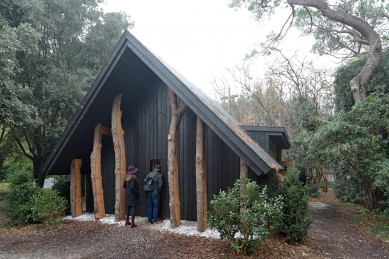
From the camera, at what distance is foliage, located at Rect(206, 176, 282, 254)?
201 inches

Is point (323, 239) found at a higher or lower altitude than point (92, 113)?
lower

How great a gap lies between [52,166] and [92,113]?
88.4 inches

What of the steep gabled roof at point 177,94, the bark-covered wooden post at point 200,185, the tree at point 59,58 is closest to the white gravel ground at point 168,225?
the bark-covered wooden post at point 200,185

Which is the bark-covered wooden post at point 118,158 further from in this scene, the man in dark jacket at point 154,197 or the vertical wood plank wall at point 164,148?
the man in dark jacket at point 154,197

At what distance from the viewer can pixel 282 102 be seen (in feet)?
64.9

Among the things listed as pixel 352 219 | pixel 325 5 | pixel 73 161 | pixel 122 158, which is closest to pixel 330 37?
pixel 325 5

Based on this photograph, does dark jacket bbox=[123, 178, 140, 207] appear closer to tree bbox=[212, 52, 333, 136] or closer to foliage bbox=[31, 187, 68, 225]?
foliage bbox=[31, 187, 68, 225]

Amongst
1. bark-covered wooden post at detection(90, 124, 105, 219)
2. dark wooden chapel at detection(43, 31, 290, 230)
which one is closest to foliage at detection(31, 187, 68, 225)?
dark wooden chapel at detection(43, 31, 290, 230)

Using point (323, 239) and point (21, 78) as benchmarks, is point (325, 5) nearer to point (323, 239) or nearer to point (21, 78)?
point (323, 239)

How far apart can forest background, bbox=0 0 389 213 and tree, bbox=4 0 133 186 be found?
0.05m

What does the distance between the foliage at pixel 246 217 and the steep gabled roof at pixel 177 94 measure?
25.1 inches

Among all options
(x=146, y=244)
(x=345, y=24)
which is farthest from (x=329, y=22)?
(x=146, y=244)

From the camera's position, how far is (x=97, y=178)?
886 cm

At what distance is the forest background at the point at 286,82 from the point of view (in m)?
9.21
